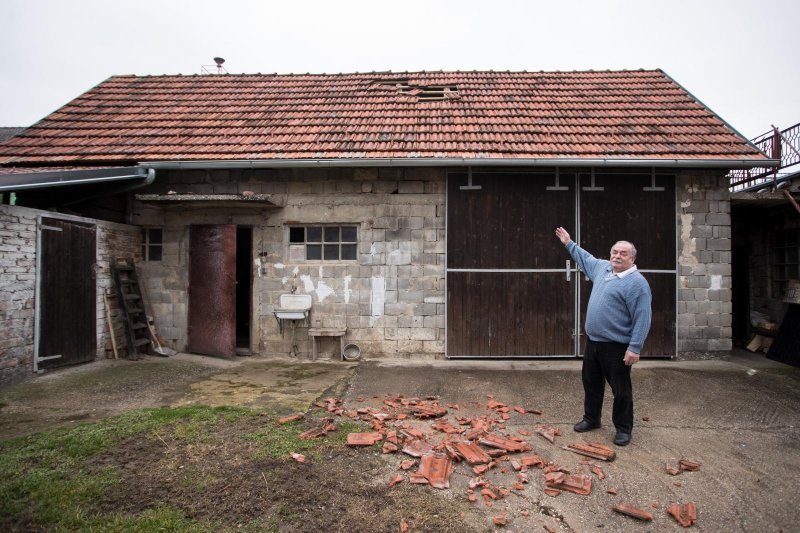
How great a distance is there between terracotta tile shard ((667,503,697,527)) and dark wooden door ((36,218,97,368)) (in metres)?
7.05

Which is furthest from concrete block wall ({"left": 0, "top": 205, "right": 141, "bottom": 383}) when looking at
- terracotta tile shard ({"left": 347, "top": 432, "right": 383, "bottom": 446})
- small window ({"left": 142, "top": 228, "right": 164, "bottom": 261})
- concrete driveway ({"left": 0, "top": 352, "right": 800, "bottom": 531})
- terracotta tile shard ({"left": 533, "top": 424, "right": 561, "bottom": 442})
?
terracotta tile shard ({"left": 533, "top": 424, "right": 561, "bottom": 442})

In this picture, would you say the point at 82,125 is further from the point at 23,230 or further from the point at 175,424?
the point at 175,424

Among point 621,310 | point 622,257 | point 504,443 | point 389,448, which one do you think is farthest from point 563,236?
point 389,448

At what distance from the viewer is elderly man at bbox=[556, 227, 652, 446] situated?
143 inches

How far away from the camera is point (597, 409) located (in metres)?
4.04

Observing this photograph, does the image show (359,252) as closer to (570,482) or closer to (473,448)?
(473,448)

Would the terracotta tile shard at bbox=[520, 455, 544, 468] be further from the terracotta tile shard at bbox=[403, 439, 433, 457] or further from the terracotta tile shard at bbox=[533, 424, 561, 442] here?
the terracotta tile shard at bbox=[403, 439, 433, 457]

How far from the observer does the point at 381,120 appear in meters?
7.98

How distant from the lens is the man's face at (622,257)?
3.70 metres

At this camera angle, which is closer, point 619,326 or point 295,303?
point 619,326

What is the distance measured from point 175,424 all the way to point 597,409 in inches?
155

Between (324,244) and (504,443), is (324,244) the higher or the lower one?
the higher one

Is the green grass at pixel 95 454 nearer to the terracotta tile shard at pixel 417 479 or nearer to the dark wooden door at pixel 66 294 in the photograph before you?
the terracotta tile shard at pixel 417 479

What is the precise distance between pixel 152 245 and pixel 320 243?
118 inches
